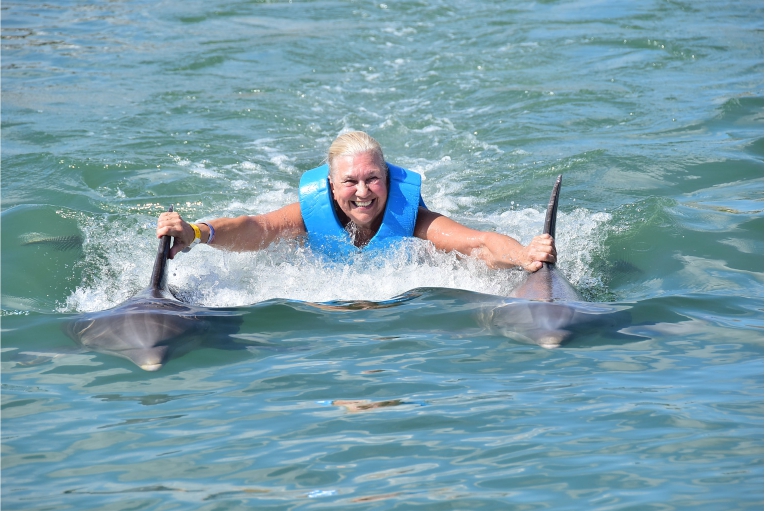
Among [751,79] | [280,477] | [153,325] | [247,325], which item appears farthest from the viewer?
[751,79]

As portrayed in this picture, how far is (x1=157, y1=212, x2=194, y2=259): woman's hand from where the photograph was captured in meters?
4.91

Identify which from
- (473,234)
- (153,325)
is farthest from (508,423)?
(473,234)

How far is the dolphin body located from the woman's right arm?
1544 millimetres

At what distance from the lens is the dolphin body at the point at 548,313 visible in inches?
176

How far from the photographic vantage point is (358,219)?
18.8ft

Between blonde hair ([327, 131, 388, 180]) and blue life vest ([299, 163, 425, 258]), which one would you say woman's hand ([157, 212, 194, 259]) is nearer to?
blue life vest ([299, 163, 425, 258])

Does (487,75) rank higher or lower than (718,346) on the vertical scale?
higher

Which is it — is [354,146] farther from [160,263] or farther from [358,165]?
[160,263]

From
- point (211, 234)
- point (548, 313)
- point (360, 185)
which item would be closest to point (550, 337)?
point (548, 313)

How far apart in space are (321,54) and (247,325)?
7547 mm

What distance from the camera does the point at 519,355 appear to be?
4340mm

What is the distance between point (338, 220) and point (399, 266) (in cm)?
48

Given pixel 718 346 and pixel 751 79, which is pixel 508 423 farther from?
pixel 751 79

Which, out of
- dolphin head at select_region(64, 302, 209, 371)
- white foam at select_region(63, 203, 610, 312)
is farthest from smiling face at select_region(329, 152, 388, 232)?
dolphin head at select_region(64, 302, 209, 371)
